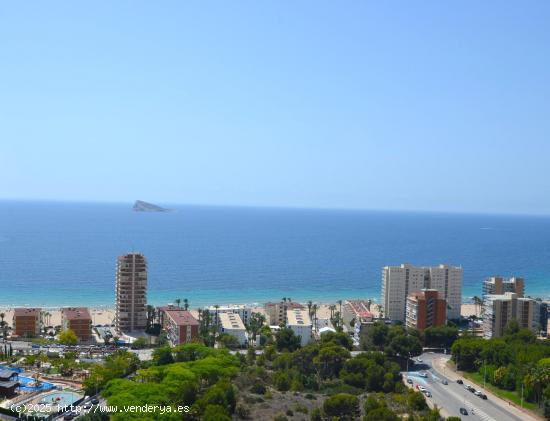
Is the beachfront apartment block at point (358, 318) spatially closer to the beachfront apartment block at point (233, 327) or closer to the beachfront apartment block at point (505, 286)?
the beachfront apartment block at point (233, 327)

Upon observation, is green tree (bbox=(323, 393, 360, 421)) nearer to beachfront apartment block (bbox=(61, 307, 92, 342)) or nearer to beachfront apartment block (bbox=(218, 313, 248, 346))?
beachfront apartment block (bbox=(218, 313, 248, 346))

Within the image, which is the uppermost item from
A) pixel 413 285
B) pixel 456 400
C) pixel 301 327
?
pixel 413 285

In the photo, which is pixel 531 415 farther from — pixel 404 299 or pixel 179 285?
pixel 179 285

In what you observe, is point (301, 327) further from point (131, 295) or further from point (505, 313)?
point (505, 313)

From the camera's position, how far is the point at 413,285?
5678cm

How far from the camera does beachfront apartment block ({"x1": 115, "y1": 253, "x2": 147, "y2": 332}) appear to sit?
161ft

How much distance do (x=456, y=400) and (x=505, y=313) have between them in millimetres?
18104

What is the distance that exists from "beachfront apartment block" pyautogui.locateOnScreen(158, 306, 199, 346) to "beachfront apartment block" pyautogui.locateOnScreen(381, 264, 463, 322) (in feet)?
61.8

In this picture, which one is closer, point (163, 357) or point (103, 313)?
point (163, 357)

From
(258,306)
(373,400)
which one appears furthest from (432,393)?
(258,306)

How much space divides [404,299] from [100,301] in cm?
2831

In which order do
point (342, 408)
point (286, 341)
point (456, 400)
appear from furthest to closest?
point (286, 341)
point (456, 400)
point (342, 408)

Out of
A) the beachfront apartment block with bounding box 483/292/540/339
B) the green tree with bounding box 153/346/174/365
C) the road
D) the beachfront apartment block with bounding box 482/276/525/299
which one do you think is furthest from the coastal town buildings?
the green tree with bounding box 153/346/174/365

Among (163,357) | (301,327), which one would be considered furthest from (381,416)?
(301,327)
